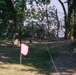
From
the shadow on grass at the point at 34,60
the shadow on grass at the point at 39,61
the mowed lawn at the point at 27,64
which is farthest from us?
the shadow on grass at the point at 34,60

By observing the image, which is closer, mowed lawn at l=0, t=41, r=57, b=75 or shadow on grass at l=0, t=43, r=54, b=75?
mowed lawn at l=0, t=41, r=57, b=75

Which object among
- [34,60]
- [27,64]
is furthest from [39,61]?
[27,64]

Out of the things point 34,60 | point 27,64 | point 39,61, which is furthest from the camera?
point 34,60

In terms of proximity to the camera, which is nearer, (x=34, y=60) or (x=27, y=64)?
(x=27, y=64)

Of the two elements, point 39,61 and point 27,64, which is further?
point 39,61

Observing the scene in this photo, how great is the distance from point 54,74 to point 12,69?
1814 mm

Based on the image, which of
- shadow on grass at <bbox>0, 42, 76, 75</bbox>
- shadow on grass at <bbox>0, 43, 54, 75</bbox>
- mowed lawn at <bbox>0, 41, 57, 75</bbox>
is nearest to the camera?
mowed lawn at <bbox>0, 41, 57, 75</bbox>

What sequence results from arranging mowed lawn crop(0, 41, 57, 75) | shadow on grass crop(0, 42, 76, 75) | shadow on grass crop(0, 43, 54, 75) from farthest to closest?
shadow on grass crop(0, 43, 54, 75)
shadow on grass crop(0, 42, 76, 75)
mowed lawn crop(0, 41, 57, 75)

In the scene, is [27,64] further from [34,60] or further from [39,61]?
[34,60]

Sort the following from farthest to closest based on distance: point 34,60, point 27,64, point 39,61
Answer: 1. point 34,60
2. point 39,61
3. point 27,64

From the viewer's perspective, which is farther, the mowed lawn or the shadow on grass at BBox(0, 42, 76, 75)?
the shadow on grass at BBox(0, 42, 76, 75)

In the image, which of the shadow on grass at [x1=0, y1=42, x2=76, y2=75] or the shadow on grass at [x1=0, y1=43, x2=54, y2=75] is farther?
the shadow on grass at [x1=0, y1=43, x2=54, y2=75]

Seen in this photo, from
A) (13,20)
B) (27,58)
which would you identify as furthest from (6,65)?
(13,20)

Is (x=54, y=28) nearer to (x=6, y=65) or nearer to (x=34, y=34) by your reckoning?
(x=34, y=34)
